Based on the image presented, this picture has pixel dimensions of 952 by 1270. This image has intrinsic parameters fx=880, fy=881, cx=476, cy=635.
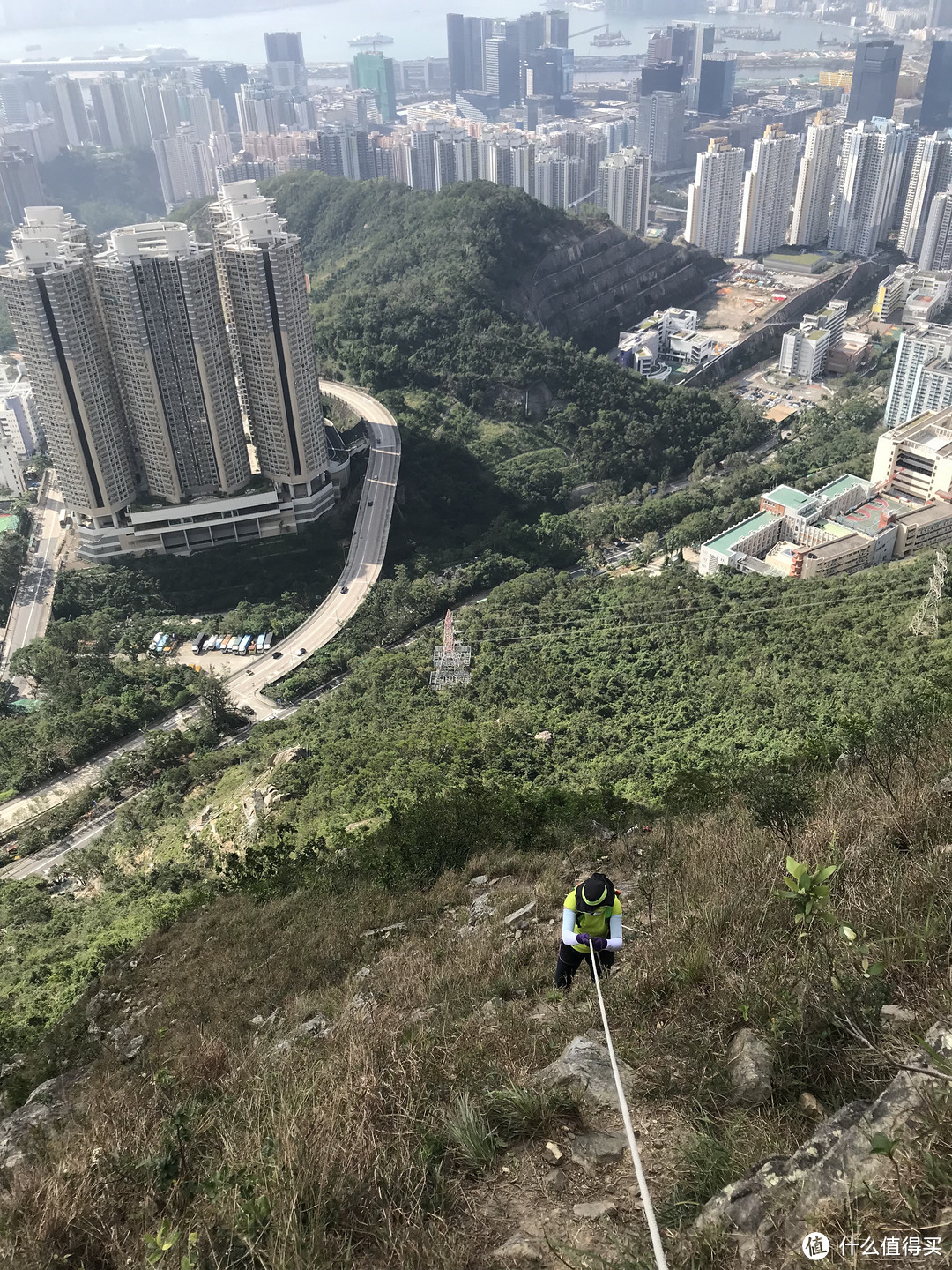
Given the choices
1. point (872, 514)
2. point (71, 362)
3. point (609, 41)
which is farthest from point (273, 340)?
point (609, 41)

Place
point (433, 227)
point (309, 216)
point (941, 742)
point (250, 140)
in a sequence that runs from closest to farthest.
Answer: point (941, 742) < point (433, 227) < point (309, 216) < point (250, 140)

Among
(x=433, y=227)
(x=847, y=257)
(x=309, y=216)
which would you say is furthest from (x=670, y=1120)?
(x=847, y=257)

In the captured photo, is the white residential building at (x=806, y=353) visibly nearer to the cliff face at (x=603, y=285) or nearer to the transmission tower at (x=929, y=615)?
the cliff face at (x=603, y=285)

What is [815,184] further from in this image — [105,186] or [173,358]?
[105,186]

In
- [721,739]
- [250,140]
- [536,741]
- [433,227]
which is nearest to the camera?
[721,739]

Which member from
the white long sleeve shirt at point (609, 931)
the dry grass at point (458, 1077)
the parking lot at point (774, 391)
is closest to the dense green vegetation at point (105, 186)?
the parking lot at point (774, 391)

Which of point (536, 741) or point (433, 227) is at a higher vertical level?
point (433, 227)

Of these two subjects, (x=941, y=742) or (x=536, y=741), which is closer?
(x=941, y=742)

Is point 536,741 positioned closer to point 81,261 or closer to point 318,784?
point 318,784
